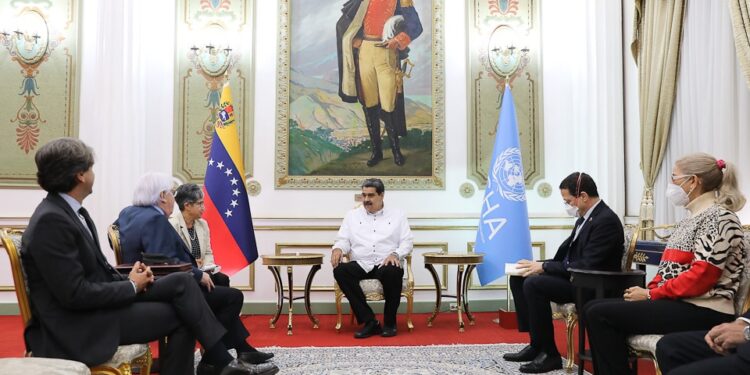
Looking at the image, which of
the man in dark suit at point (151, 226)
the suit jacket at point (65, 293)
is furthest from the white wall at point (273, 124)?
the suit jacket at point (65, 293)

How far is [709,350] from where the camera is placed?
2424 millimetres

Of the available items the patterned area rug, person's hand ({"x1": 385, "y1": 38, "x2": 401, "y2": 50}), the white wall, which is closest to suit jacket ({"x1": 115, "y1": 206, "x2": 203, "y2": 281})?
the patterned area rug

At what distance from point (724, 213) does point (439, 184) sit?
393 cm

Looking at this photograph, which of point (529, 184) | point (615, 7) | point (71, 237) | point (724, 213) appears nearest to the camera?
point (71, 237)

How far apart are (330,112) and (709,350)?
473cm

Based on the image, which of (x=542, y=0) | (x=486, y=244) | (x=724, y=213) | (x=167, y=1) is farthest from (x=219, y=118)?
(x=724, y=213)

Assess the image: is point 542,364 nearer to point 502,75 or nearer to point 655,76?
point 655,76

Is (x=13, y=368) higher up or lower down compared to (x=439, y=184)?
lower down

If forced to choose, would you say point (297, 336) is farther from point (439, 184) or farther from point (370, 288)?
point (439, 184)

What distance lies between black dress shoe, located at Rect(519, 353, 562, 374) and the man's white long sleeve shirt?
178cm

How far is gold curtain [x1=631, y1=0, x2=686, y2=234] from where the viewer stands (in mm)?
5070

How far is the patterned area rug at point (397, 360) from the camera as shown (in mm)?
3814

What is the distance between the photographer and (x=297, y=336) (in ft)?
16.7

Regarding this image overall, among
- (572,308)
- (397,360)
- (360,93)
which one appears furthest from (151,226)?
(360,93)
